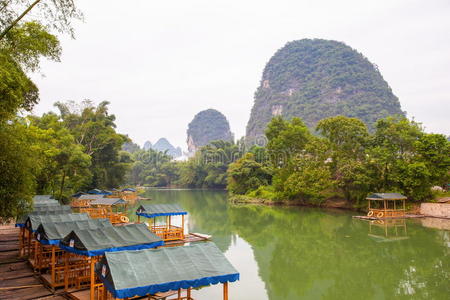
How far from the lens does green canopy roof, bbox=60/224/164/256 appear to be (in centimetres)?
715

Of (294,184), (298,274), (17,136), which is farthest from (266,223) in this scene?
(17,136)

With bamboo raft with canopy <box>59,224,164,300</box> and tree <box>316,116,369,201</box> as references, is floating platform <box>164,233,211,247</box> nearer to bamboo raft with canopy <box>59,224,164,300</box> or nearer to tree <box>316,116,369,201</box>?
bamboo raft with canopy <box>59,224,164,300</box>

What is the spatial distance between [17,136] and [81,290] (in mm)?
5262

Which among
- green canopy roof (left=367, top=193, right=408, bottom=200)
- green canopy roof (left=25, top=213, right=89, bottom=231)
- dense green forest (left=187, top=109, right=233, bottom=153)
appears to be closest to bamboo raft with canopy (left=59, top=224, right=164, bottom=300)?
green canopy roof (left=25, top=213, right=89, bottom=231)

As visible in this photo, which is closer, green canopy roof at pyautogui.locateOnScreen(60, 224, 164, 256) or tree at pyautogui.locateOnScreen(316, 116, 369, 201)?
green canopy roof at pyautogui.locateOnScreen(60, 224, 164, 256)

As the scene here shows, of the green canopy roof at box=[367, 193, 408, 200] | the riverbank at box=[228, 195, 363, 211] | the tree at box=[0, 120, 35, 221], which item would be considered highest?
the tree at box=[0, 120, 35, 221]

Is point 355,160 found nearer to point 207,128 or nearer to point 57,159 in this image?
point 57,159

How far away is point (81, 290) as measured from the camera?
7.72 meters

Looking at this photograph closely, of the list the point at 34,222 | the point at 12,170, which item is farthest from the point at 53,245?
the point at 12,170

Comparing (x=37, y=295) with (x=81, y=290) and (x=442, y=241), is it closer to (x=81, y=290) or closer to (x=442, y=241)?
(x=81, y=290)

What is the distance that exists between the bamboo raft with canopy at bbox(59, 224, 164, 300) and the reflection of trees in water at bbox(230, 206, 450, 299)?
398 cm

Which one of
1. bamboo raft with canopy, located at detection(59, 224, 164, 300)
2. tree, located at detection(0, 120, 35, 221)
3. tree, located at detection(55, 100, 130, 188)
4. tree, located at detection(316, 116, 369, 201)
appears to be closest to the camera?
bamboo raft with canopy, located at detection(59, 224, 164, 300)

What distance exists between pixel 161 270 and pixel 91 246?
2.51 metres

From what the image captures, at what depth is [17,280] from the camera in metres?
8.48
